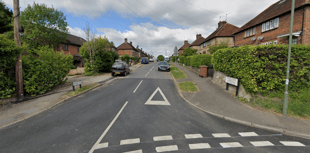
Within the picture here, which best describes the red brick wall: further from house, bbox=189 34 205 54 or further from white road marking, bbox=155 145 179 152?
house, bbox=189 34 205 54

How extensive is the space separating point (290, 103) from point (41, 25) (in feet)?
102

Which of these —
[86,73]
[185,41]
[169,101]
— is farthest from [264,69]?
[185,41]

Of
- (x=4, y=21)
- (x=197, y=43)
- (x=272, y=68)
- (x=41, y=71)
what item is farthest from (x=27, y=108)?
(x=197, y=43)

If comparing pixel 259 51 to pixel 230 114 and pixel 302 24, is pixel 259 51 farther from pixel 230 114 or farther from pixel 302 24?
pixel 302 24

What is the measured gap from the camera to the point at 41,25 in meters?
21.5

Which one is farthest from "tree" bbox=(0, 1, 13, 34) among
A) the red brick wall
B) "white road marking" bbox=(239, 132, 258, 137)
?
the red brick wall

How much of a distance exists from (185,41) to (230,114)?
72.2 metres

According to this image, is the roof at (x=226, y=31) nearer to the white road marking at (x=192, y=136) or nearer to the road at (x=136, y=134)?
the road at (x=136, y=134)

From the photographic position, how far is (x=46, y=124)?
478cm

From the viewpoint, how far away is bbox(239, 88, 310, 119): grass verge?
5.51m

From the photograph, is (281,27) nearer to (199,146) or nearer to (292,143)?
(292,143)

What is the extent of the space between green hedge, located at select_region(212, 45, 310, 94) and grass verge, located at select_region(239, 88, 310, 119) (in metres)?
→ 0.31

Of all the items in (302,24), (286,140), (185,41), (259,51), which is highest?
(185,41)

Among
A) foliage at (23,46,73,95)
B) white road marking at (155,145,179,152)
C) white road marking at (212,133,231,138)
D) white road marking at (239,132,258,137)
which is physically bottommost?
white road marking at (239,132,258,137)
